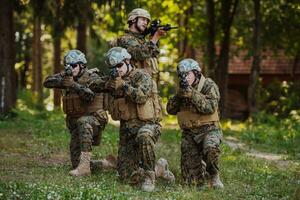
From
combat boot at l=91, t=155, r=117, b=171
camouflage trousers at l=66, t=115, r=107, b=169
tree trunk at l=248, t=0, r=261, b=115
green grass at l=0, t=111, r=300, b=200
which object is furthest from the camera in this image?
tree trunk at l=248, t=0, r=261, b=115

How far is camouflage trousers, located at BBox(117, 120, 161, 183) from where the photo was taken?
905 cm

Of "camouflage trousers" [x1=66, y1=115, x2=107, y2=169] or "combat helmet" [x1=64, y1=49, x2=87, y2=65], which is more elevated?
"combat helmet" [x1=64, y1=49, x2=87, y2=65]

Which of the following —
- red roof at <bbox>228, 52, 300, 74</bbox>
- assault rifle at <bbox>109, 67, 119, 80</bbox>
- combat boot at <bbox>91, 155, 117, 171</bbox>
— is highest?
red roof at <bbox>228, 52, 300, 74</bbox>

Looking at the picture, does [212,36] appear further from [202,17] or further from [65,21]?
[65,21]

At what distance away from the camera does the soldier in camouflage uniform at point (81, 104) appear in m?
9.73

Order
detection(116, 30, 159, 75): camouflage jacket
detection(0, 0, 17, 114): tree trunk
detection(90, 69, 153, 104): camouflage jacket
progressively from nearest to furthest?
detection(90, 69, 153, 104): camouflage jacket → detection(116, 30, 159, 75): camouflage jacket → detection(0, 0, 17, 114): tree trunk

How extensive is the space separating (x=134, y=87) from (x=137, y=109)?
33 cm

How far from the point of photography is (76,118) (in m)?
10.1

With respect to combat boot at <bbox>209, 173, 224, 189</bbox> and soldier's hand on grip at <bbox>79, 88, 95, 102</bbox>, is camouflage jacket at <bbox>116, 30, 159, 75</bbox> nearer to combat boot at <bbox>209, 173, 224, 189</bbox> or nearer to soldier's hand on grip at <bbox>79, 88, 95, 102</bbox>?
soldier's hand on grip at <bbox>79, 88, 95, 102</bbox>

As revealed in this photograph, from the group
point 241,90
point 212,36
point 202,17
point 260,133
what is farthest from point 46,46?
→ point 260,133

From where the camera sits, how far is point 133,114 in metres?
9.30


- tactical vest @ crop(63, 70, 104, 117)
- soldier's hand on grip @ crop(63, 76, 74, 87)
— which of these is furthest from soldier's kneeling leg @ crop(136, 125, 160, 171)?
soldier's hand on grip @ crop(63, 76, 74, 87)

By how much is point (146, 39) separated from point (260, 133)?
23.1 feet

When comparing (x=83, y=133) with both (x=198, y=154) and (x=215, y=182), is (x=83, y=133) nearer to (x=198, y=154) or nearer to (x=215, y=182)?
(x=198, y=154)
